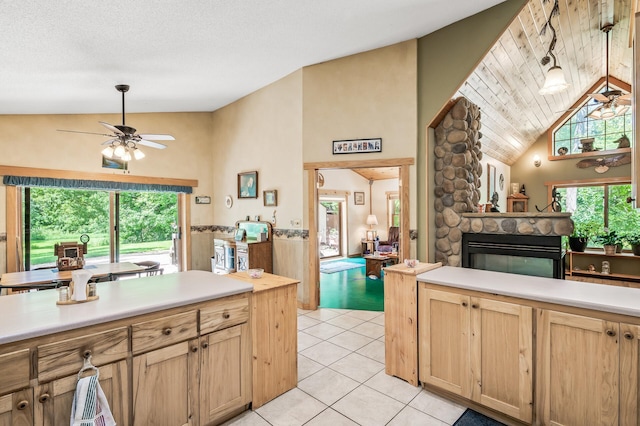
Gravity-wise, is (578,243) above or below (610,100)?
below

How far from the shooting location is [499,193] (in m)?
7.09

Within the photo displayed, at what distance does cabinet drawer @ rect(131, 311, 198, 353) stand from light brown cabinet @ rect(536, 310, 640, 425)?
210 centimetres

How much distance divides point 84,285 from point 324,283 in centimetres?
464

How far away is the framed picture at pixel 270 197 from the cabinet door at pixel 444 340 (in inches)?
119

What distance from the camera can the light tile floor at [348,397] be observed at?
6.84ft

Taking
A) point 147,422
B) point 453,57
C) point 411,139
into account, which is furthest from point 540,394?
point 453,57

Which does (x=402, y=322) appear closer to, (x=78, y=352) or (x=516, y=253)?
(x=516, y=253)

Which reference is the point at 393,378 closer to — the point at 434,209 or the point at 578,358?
the point at 578,358

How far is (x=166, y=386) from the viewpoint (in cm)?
174

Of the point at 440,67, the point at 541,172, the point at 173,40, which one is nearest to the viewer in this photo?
Answer: the point at 173,40

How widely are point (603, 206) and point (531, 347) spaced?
282 inches

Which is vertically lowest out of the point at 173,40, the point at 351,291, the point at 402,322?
the point at 351,291

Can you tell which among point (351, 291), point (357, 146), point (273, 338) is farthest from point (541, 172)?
point (273, 338)

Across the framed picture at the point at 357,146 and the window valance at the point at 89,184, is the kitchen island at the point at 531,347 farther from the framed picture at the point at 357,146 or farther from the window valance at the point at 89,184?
the window valance at the point at 89,184
